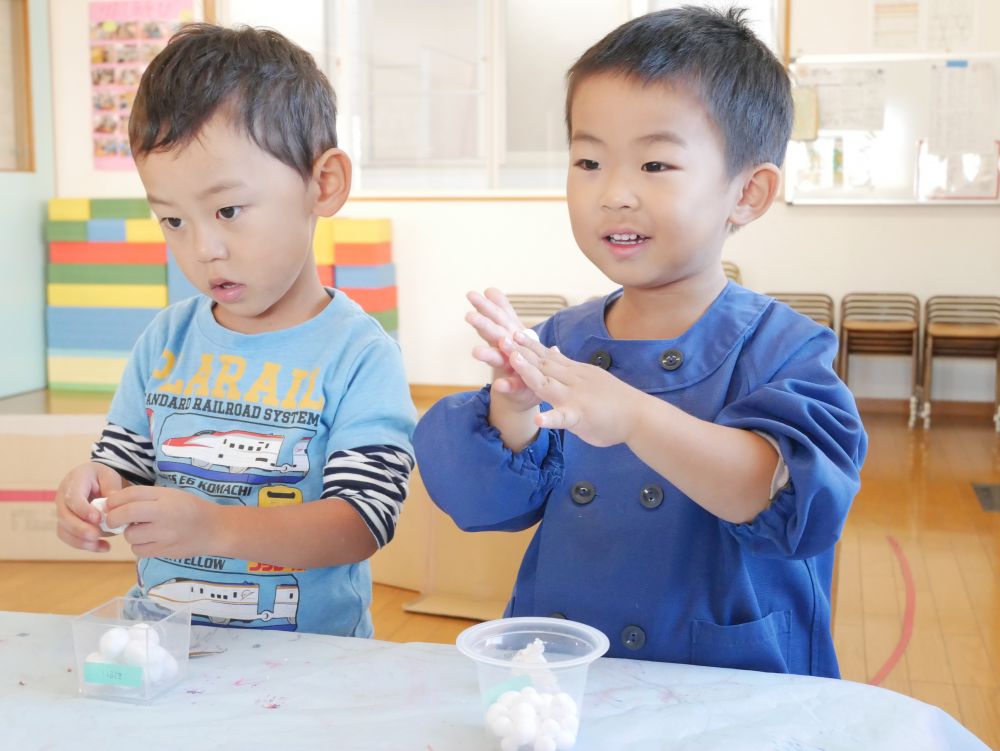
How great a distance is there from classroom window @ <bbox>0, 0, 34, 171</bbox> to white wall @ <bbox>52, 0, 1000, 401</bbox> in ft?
0.94

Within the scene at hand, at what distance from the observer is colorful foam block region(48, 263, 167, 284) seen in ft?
16.6

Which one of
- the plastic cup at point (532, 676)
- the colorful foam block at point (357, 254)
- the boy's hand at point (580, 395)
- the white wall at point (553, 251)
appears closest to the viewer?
the plastic cup at point (532, 676)

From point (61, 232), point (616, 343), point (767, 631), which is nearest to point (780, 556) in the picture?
point (767, 631)

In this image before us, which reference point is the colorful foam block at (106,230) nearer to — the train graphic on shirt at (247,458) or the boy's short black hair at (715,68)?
the train graphic on shirt at (247,458)

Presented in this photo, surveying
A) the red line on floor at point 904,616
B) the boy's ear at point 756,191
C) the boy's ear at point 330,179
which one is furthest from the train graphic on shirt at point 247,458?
the red line on floor at point 904,616

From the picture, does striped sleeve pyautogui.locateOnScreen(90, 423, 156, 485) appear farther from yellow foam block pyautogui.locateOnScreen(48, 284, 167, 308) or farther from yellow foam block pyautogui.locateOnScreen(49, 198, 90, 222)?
yellow foam block pyautogui.locateOnScreen(49, 198, 90, 222)

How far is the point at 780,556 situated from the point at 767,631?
0.11m

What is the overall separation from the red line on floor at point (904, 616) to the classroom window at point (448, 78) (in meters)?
3.00

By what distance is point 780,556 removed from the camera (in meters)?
0.94

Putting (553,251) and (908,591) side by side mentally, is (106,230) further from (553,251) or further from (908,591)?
(908,591)

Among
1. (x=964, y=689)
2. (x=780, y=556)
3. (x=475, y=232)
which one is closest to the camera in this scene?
(x=780, y=556)

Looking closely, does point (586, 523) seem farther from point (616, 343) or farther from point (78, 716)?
point (78, 716)

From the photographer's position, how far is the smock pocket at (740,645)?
100 cm

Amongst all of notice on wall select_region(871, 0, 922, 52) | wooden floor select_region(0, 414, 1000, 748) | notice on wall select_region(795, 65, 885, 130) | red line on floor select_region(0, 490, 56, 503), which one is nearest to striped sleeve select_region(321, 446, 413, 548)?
wooden floor select_region(0, 414, 1000, 748)
